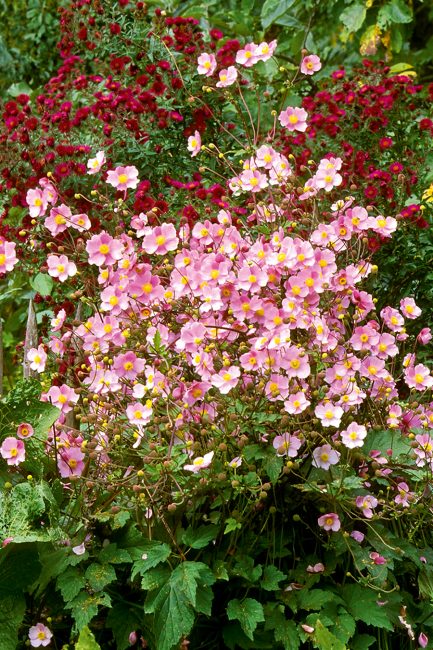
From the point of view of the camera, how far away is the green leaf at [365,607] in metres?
2.10

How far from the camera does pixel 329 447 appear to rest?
2.10 meters

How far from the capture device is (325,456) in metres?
2.10

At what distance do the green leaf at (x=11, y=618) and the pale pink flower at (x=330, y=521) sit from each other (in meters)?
0.73

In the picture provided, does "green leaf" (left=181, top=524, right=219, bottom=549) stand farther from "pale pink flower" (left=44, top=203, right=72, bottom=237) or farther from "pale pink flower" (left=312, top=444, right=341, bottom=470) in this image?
"pale pink flower" (left=44, top=203, right=72, bottom=237)

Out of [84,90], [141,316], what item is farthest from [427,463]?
[84,90]

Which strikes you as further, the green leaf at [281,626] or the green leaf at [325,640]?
the green leaf at [281,626]

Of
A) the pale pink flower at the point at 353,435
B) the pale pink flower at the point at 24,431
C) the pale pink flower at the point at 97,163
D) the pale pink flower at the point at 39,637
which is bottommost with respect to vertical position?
the pale pink flower at the point at 39,637

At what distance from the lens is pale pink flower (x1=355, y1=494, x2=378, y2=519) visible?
214cm

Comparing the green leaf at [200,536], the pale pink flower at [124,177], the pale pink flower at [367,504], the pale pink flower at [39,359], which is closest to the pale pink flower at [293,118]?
the pale pink flower at [124,177]

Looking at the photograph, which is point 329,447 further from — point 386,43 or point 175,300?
point 386,43

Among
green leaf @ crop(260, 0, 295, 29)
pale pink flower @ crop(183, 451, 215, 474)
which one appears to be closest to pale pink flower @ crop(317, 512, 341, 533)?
pale pink flower @ crop(183, 451, 215, 474)

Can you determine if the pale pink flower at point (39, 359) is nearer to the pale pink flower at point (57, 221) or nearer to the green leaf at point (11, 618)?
the pale pink flower at point (57, 221)

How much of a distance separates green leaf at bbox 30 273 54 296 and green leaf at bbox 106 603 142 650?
4.94 ft

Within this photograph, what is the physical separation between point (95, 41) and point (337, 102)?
1.16 meters
